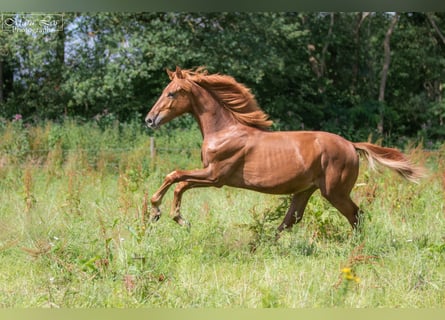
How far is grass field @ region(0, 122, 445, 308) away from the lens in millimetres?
3920

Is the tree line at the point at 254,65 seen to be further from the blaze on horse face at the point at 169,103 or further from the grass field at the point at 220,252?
the blaze on horse face at the point at 169,103

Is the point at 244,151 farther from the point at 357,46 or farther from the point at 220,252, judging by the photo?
the point at 357,46

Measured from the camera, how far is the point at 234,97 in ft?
17.8

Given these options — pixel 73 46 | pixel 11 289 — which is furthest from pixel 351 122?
pixel 11 289

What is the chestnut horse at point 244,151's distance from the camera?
515cm

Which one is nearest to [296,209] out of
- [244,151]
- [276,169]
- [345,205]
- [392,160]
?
[345,205]

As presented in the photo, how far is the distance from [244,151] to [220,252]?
1.02 meters

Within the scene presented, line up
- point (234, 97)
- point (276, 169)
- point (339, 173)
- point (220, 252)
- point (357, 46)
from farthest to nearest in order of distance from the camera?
point (357, 46) < point (234, 97) < point (339, 173) < point (276, 169) < point (220, 252)

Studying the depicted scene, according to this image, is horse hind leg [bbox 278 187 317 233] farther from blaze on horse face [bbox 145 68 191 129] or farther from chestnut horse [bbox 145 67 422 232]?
blaze on horse face [bbox 145 68 191 129]

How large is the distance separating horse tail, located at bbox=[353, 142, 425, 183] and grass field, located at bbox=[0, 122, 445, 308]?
24.2 inches

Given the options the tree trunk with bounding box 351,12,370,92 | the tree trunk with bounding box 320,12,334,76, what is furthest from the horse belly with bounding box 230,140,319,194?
the tree trunk with bounding box 351,12,370,92

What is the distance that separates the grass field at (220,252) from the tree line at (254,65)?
255 inches

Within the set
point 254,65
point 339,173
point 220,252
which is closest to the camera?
point 220,252

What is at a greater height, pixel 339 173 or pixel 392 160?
pixel 392 160
